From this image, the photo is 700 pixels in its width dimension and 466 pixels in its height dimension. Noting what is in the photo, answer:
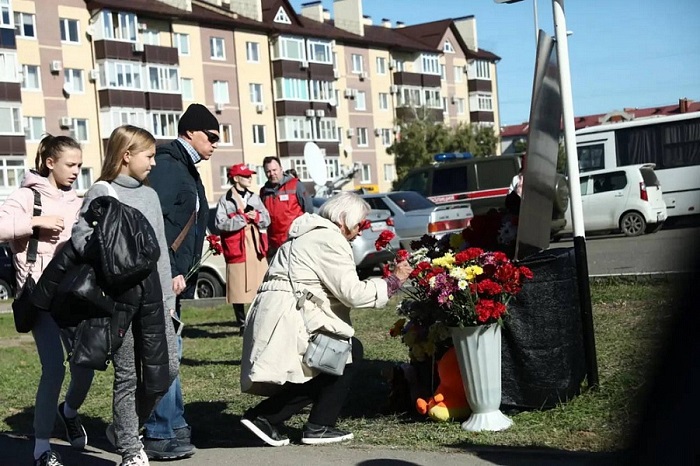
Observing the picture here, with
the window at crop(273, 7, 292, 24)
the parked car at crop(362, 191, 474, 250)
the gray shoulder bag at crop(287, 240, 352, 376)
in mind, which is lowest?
the gray shoulder bag at crop(287, 240, 352, 376)

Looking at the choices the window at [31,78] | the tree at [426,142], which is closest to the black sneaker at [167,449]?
the window at [31,78]

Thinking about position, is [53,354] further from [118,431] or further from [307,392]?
[307,392]

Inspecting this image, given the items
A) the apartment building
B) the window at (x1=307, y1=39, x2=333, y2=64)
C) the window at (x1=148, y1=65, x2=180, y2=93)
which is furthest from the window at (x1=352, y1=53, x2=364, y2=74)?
the window at (x1=148, y1=65, x2=180, y2=93)

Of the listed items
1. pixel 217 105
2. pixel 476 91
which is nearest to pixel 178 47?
pixel 217 105

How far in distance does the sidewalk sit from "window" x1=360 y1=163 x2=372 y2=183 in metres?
76.4

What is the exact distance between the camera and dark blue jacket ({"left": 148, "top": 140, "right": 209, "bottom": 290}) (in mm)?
6535

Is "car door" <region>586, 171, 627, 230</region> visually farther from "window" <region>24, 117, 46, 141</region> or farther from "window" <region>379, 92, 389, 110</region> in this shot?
"window" <region>379, 92, 389, 110</region>

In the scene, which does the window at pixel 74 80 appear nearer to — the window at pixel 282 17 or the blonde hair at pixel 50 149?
the window at pixel 282 17

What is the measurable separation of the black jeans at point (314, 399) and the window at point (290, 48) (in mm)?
70389

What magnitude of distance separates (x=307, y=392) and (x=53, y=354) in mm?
1499

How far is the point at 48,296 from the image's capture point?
561 cm

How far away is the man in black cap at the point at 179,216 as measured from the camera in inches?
249

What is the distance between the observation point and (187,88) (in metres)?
69.0

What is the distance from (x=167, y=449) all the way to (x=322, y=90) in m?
73.3
